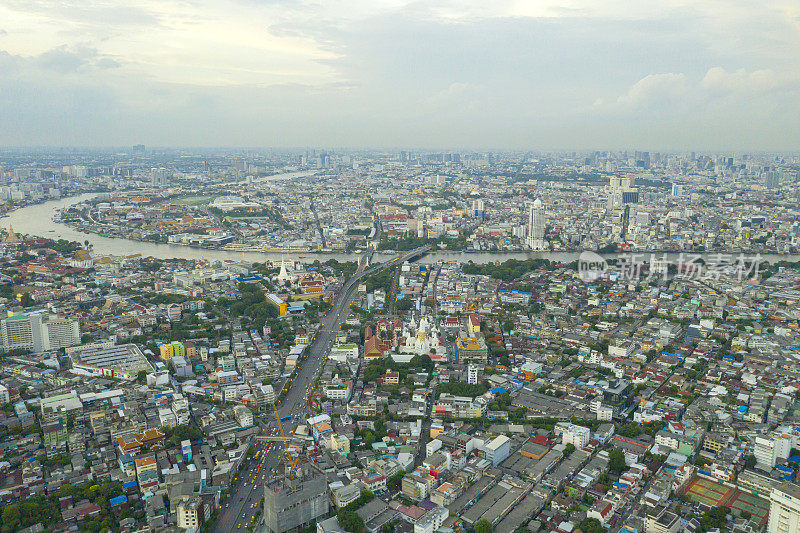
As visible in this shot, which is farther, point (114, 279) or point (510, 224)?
point (510, 224)

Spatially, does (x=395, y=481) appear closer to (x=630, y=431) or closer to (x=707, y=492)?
(x=630, y=431)

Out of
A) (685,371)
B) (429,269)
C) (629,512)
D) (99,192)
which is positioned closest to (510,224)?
(429,269)

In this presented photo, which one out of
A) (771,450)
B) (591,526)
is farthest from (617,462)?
(771,450)

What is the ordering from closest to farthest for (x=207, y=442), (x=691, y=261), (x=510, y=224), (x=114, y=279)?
(x=207, y=442) < (x=114, y=279) < (x=691, y=261) < (x=510, y=224)

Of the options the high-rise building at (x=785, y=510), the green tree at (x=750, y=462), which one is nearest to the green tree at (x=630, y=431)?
the green tree at (x=750, y=462)

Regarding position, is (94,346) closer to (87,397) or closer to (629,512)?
(87,397)

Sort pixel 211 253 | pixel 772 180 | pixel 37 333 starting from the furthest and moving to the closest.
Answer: pixel 772 180
pixel 211 253
pixel 37 333

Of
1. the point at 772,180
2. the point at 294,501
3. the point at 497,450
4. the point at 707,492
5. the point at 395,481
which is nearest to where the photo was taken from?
the point at 294,501
